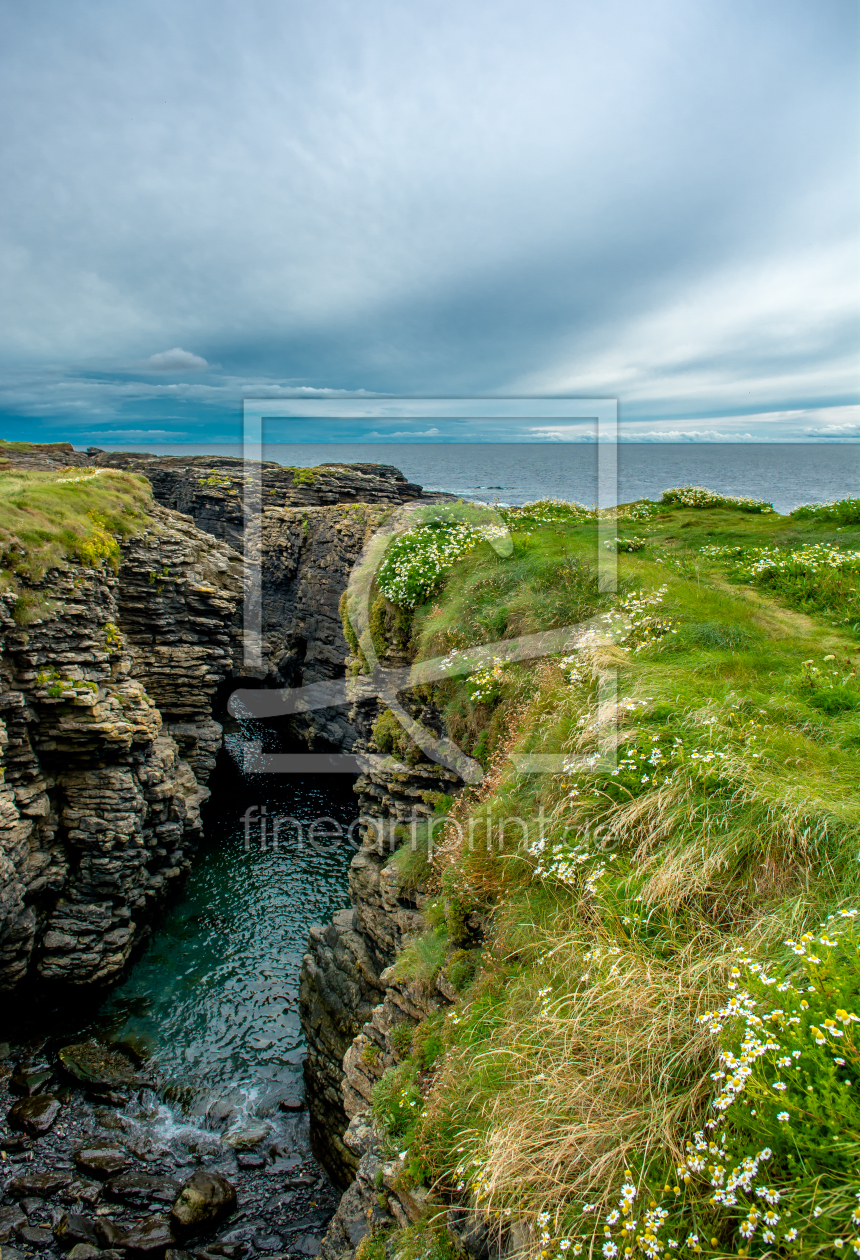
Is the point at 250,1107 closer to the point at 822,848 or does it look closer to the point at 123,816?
the point at 123,816

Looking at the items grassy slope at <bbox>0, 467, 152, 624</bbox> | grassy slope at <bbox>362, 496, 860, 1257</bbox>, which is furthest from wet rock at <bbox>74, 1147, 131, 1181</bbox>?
grassy slope at <bbox>0, 467, 152, 624</bbox>

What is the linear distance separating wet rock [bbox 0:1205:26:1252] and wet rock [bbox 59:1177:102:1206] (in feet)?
2.67

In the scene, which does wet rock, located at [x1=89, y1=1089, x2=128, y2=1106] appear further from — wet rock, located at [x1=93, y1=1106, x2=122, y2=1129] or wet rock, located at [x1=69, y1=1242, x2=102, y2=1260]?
wet rock, located at [x1=69, y1=1242, x2=102, y2=1260]

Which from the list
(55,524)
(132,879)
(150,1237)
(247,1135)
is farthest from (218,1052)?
(55,524)

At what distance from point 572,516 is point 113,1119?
68.8 ft

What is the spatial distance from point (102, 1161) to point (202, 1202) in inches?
111

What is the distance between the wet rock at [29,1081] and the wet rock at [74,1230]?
3920 millimetres

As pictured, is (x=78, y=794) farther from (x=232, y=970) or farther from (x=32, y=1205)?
(x=32, y=1205)

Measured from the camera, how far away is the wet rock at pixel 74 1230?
1248 cm

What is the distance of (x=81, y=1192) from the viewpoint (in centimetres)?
1355

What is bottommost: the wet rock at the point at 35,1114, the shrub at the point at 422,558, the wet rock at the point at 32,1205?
the wet rock at the point at 32,1205

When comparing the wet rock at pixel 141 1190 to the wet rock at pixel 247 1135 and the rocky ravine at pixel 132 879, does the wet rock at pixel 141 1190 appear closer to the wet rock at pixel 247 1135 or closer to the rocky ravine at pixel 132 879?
the rocky ravine at pixel 132 879

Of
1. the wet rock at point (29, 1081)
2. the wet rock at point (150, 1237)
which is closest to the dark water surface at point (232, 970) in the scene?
the wet rock at point (29, 1081)

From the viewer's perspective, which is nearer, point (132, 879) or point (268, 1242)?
point (268, 1242)
